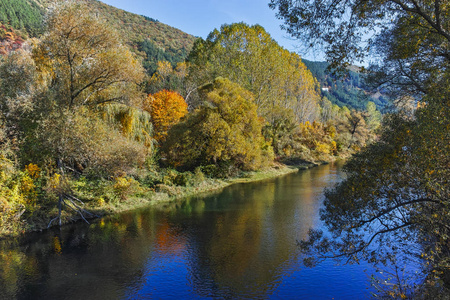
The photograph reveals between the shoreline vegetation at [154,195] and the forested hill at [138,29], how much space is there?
4496 centimetres

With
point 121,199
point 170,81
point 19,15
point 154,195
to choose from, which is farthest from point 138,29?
point 121,199

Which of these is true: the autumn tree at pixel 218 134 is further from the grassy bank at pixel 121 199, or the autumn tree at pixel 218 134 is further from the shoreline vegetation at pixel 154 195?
the grassy bank at pixel 121 199

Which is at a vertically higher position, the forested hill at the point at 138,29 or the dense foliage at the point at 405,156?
the forested hill at the point at 138,29

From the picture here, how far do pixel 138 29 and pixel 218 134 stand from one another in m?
106

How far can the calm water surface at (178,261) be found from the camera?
37.2 feet

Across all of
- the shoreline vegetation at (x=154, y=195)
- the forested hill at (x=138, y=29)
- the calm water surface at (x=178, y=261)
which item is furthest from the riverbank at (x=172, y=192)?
the forested hill at (x=138, y=29)

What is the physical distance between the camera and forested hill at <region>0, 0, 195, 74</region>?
257ft

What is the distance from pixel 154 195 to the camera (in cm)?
2502

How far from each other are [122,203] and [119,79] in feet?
29.4

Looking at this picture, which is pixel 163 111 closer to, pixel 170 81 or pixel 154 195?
pixel 154 195

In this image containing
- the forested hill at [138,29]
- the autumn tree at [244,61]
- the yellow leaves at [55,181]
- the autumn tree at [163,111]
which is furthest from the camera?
the forested hill at [138,29]

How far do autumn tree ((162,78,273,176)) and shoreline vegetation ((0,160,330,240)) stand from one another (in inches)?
89.7

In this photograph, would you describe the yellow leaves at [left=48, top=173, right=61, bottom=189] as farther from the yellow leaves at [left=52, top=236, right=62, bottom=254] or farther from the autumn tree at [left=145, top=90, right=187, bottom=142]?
the autumn tree at [left=145, top=90, right=187, bottom=142]

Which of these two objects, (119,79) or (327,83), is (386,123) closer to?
(119,79)
